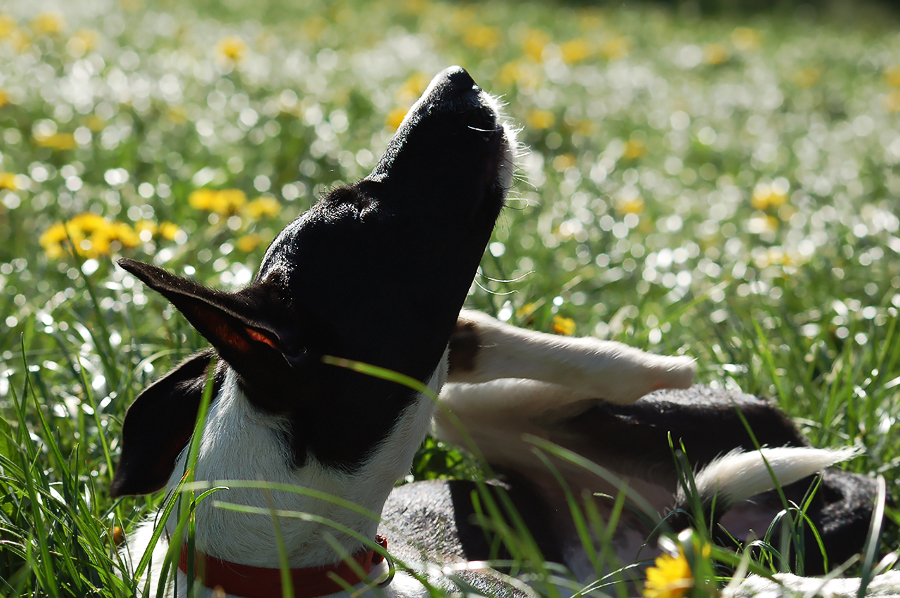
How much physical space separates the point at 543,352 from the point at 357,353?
68 centimetres

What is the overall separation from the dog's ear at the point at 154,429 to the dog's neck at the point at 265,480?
0.12m

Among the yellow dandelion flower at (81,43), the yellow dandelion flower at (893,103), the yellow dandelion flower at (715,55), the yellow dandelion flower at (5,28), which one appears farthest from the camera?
the yellow dandelion flower at (715,55)

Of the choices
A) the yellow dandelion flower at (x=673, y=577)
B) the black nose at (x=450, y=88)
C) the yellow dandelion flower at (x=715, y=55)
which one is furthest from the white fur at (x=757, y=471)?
the yellow dandelion flower at (x=715, y=55)

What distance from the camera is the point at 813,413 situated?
8.75 ft

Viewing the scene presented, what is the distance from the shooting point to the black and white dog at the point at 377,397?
157 cm

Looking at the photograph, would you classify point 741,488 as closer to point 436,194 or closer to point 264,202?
point 436,194

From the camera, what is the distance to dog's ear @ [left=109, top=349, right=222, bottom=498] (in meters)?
1.81

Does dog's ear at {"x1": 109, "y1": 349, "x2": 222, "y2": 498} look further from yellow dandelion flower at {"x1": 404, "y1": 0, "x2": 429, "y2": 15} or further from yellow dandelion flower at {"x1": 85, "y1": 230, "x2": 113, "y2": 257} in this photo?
yellow dandelion flower at {"x1": 404, "y1": 0, "x2": 429, "y2": 15}

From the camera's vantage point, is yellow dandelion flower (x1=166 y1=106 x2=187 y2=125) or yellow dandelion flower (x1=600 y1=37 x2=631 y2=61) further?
yellow dandelion flower (x1=600 y1=37 x2=631 y2=61)

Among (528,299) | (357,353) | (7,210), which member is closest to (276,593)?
(357,353)

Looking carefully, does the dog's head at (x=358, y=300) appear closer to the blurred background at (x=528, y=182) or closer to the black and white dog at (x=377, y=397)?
the black and white dog at (x=377, y=397)

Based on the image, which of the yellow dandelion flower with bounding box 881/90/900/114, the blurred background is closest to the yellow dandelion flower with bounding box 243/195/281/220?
the blurred background

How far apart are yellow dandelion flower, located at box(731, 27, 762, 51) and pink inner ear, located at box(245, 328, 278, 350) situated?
28.2ft


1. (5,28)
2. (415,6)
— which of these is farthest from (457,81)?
(415,6)
